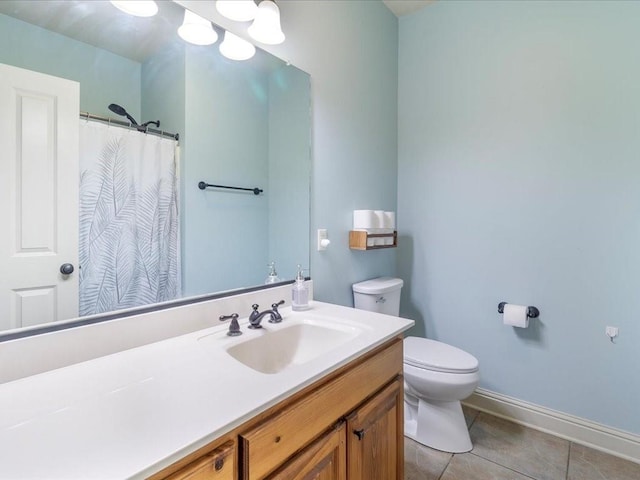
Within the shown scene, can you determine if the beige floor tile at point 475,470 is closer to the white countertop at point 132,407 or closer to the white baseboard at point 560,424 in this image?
the white baseboard at point 560,424

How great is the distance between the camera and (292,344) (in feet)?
4.04

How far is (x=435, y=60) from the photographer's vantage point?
226cm

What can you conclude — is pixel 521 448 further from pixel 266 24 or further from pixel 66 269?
pixel 266 24

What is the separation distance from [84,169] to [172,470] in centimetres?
85

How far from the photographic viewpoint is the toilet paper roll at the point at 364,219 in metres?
1.91

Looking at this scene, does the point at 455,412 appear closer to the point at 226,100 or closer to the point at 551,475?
the point at 551,475

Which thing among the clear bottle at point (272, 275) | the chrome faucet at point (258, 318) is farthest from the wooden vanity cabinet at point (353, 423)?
the clear bottle at point (272, 275)

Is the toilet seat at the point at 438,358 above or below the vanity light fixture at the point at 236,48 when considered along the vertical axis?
below

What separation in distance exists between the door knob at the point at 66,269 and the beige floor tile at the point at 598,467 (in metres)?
2.27

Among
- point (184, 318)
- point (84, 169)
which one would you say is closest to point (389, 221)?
point (184, 318)

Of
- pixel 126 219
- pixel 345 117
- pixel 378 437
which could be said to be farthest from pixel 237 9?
pixel 378 437

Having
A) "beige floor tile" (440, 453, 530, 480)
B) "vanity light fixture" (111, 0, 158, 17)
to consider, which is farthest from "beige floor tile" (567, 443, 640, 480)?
"vanity light fixture" (111, 0, 158, 17)

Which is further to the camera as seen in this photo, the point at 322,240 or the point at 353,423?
the point at 322,240

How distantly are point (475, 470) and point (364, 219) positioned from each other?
4.58ft
